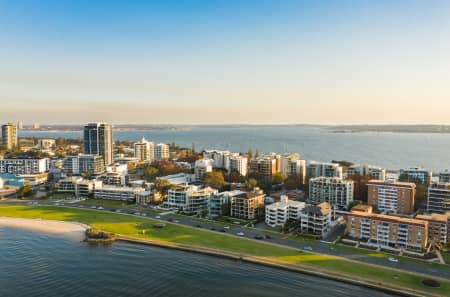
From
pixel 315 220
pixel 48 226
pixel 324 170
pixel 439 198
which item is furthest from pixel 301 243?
pixel 324 170

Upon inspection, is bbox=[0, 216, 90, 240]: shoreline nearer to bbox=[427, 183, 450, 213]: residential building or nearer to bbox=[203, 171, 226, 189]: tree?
bbox=[203, 171, 226, 189]: tree

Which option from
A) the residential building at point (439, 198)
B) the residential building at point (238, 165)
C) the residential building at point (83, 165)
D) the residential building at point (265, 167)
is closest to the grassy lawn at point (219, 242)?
the residential building at point (439, 198)

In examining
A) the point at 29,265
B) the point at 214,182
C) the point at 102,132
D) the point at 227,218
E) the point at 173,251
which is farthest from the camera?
the point at 102,132

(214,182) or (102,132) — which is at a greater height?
(102,132)

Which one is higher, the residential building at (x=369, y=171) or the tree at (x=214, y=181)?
the residential building at (x=369, y=171)

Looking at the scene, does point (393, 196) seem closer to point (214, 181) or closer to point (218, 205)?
point (218, 205)

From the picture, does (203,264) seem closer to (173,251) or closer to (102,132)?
(173,251)

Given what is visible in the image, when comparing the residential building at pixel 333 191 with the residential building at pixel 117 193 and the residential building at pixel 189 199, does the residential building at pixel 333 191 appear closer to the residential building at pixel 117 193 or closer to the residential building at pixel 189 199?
the residential building at pixel 189 199

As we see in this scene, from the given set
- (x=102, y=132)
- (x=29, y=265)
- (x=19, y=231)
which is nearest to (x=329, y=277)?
(x=29, y=265)
